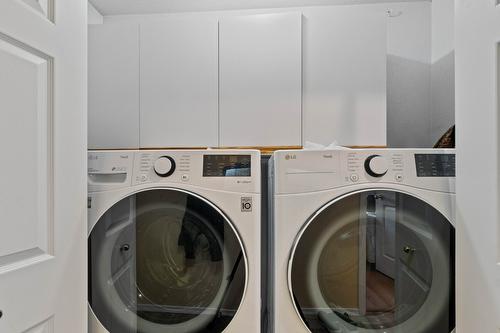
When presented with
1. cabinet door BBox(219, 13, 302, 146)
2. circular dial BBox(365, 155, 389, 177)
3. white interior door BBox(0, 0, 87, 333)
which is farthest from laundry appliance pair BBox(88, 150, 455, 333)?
cabinet door BBox(219, 13, 302, 146)

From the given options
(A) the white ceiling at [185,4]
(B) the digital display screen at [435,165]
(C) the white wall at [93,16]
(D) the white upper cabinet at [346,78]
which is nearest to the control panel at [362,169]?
(B) the digital display screen at [435,165]

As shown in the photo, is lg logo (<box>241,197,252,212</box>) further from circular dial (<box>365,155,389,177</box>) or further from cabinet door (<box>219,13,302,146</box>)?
cabinet door (<box>219,13,302,146</box>)

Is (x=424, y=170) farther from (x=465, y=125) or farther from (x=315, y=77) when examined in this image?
(x=315, y=77)

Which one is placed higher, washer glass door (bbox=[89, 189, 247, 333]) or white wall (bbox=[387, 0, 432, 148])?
white wall (bbox=[387, 0, 432, 148])

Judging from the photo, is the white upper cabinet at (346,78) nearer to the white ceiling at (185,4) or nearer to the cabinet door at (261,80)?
the cabinet door at (261,80)

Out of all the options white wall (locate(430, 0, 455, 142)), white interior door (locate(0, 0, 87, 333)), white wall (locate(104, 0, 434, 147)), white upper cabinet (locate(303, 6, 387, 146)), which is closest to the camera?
white interior door (locate(0, 0, 87, 333))

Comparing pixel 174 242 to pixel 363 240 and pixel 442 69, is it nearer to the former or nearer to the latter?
pixel 363 240

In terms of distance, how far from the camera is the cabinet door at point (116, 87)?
163 centimetres

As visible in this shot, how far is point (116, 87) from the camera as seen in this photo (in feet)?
5.38

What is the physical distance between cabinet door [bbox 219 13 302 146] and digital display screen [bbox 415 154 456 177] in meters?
0.68

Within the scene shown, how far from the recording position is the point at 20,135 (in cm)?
66

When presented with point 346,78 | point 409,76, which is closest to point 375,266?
point 346,78

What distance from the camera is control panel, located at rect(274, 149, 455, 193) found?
37.5 inches

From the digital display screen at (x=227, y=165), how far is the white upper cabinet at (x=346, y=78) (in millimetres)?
657
